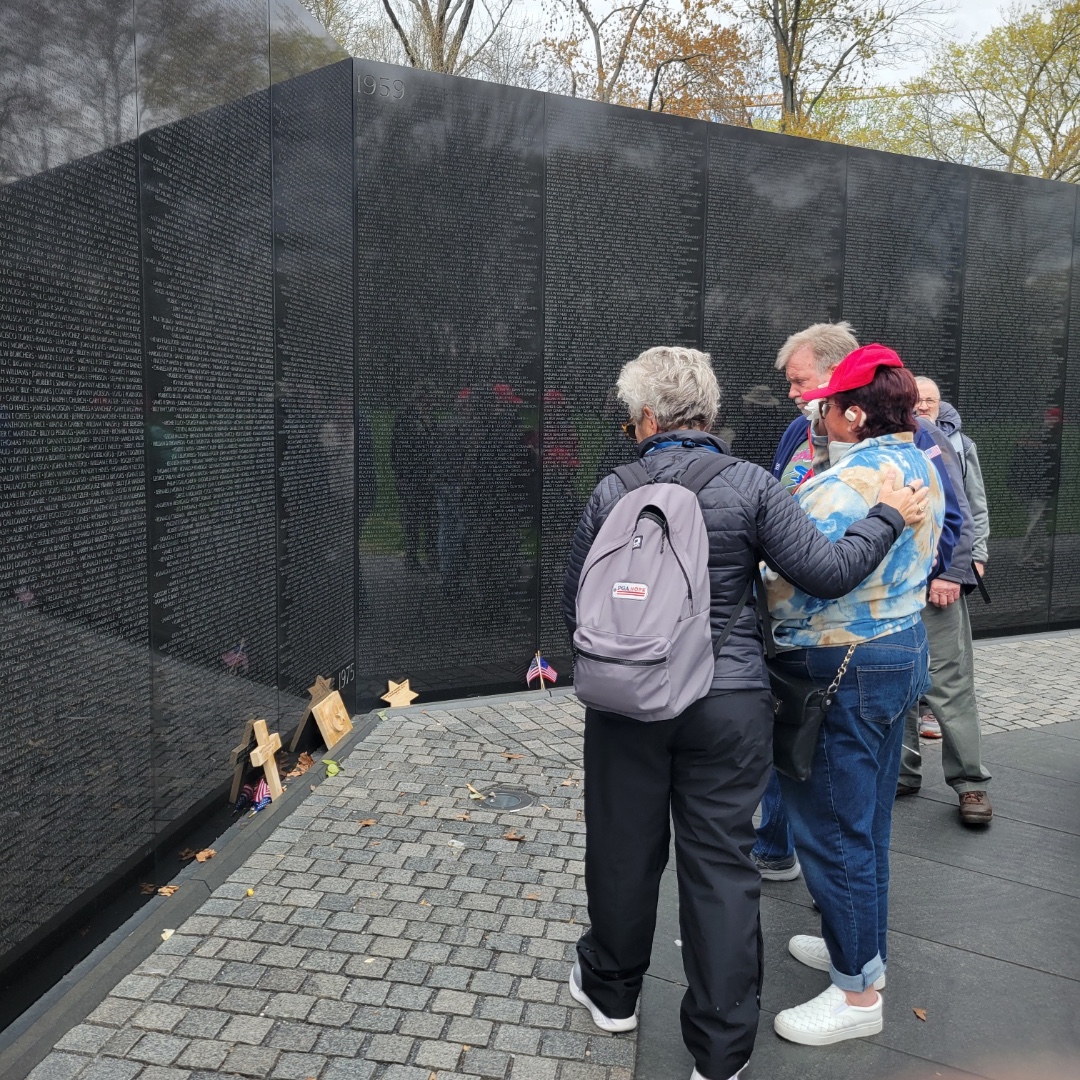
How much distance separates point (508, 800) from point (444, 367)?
2805mm

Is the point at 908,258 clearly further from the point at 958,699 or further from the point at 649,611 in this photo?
the point at 649,611

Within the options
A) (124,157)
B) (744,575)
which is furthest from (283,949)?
(124,157)

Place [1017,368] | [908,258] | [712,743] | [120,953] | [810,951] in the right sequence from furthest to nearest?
1. [1017,368]
2. [908,258]
3. [810,951]
4. [120,953]
5. [712,743]

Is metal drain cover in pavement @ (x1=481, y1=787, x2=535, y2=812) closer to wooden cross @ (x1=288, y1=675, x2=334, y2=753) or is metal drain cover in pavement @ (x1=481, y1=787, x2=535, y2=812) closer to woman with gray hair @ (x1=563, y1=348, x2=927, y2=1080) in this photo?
wooden cross @ (x1=288, y1=675, x2=334, y2=753)

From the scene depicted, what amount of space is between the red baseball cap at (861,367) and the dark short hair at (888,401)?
2cm

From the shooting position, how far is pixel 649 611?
2402 millimetres

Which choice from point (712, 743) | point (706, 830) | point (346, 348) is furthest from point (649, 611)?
point (346, 348)

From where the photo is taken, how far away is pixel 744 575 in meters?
2.60

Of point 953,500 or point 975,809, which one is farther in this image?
point 975,809

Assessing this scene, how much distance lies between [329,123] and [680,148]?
265cm

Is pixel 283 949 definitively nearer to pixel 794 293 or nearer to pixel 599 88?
pixel 794 293

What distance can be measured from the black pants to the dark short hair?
87 centimetres

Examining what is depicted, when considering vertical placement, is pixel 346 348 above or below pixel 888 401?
above

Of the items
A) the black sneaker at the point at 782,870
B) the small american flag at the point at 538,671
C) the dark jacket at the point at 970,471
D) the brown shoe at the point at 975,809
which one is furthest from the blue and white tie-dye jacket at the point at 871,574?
the small american flag at the point at 538,671
